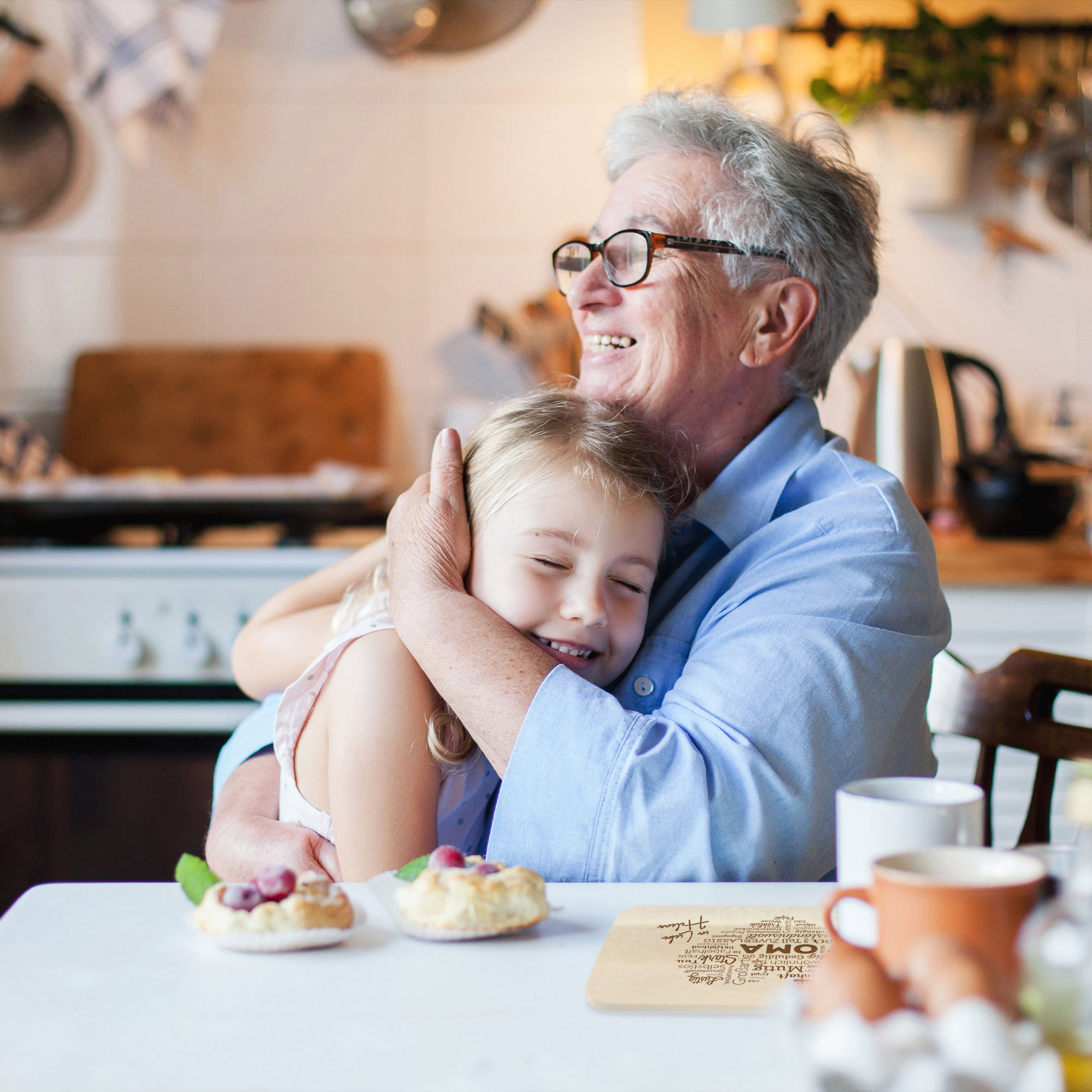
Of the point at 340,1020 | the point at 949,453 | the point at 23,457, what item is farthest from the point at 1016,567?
the point at 23,457

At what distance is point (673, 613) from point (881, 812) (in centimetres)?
53

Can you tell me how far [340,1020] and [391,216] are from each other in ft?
8.11

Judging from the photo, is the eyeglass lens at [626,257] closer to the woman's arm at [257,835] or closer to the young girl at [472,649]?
the young girl at [472,649]

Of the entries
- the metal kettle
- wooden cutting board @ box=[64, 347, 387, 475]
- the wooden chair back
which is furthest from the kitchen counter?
wooden cutting board @ box=[64, 347, 387, 475]

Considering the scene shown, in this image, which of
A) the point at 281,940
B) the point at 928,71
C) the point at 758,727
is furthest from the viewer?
the point at 928,71

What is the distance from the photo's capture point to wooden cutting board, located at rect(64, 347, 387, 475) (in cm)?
279

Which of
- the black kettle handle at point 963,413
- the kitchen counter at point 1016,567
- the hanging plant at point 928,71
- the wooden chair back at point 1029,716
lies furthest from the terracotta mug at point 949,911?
the hanging plant at point 928,71

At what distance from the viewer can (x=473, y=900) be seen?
71 centimetres

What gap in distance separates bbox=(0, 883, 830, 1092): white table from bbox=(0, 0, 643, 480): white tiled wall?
2271mm

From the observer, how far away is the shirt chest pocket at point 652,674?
1.10 meters

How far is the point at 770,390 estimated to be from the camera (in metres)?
1.29

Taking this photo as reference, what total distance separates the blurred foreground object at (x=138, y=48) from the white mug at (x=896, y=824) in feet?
8.17

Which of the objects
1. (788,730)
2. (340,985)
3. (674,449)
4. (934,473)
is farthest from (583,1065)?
(934,473)

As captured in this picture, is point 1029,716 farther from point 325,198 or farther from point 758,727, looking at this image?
point 325,198
